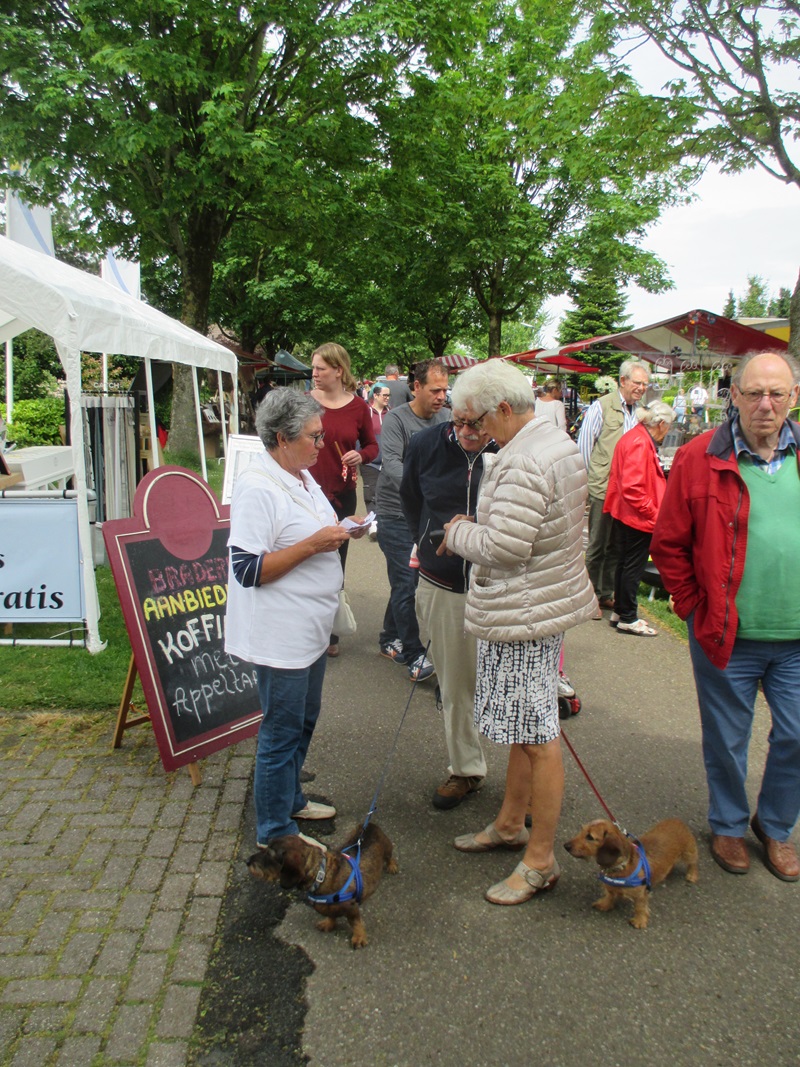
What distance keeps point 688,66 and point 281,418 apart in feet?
38.5

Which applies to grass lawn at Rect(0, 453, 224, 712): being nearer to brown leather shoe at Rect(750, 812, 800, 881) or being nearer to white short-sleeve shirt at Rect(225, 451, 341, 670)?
white short-sleeve shirt at Rect(225, 451, 341, 670)

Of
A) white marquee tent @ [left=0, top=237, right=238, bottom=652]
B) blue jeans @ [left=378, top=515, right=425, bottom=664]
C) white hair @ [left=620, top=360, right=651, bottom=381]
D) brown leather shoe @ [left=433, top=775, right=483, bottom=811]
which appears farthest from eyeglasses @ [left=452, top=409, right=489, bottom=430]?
white hair @ [left=620, top=360, right=651, bottom=381]

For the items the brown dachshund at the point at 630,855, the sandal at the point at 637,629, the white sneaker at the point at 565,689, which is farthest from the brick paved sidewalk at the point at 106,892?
the sandal at the point at 637,629

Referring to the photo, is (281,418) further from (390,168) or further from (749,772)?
(390,168)

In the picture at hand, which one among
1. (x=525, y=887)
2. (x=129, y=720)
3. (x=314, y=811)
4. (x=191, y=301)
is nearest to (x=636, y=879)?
(x=525, y=887)

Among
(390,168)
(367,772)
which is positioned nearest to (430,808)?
(367,772)

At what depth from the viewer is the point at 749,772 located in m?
3.85

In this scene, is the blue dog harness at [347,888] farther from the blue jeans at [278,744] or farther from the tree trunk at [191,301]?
the tree trunk at [191,301]

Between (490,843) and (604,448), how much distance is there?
426 cm

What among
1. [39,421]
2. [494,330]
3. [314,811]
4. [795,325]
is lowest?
[314,811]

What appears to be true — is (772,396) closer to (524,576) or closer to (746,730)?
(524,576)

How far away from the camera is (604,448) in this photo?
656cm

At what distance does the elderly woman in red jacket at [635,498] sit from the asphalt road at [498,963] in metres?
2.52

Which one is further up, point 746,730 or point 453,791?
point 746,730
